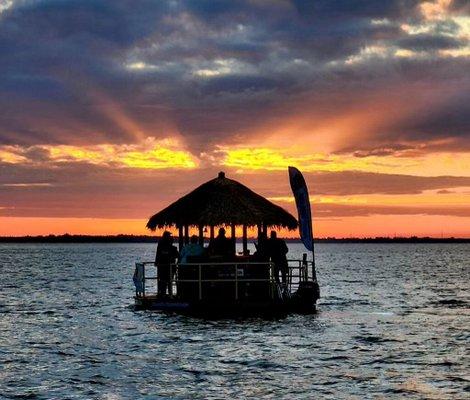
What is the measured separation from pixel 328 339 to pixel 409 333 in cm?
418

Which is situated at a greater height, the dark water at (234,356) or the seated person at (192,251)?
the seated person at (192,251)

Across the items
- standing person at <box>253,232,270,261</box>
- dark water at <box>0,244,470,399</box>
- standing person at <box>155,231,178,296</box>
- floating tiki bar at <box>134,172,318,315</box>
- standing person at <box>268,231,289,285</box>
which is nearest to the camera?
dark water at <box>0,244,470,399</box>

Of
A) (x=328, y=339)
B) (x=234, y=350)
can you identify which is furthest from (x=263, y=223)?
(x=234, y=350)

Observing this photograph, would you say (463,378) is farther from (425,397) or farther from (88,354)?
(88,354)

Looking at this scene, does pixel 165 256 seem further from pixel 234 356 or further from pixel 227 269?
pixel 234 356

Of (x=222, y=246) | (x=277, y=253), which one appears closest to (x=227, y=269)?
(x=222, y=246)

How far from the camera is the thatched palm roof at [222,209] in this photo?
2791 centimetres

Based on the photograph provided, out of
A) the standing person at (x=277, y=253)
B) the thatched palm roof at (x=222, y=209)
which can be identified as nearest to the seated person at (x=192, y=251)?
the thatched palm roof at (x=222, y=209)

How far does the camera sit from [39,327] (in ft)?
97.8

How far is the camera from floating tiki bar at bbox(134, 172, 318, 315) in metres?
26.5

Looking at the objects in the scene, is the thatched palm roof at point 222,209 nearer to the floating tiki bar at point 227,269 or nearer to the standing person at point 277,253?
the floating tiki bar at point 227,269

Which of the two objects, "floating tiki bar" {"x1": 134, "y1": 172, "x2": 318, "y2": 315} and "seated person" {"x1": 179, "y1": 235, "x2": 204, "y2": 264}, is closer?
"floating tiki bar" {"x1": 134, "y1": 172, "x2": 318, "y2": 315}

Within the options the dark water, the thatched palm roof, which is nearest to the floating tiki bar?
the thatched palm roof

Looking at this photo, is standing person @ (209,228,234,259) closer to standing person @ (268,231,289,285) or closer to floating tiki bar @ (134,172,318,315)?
floating tiki bar @ (134,172,318,315)
